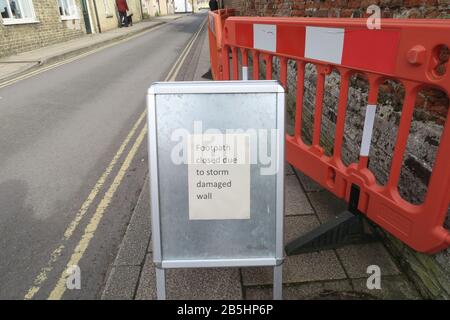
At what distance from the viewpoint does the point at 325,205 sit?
303 centimetres

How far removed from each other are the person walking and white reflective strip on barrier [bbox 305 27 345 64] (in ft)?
80.1

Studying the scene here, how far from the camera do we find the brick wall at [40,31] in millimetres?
12789

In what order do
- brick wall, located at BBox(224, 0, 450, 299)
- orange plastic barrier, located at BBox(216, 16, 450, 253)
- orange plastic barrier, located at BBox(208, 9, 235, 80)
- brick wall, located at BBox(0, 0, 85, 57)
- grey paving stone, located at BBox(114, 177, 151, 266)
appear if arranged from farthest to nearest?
brick wall, located at BBox(0, 0, 85, 57)
orange plastic barrier, located at BBox(208, 9, 235, 80)
grey paving stone, located at BBox(114, 177, 151, 266)
brick wall, located at BBox(224, 0, 450, 299)
orange plastic barrier, located at BBox(216, 16, 450, 253)

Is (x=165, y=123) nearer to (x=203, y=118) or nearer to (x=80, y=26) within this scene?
(x=203, y=118)

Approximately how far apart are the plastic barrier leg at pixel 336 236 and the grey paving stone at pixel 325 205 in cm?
34

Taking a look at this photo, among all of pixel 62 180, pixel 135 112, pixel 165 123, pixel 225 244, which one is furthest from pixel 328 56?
pixel 135 112

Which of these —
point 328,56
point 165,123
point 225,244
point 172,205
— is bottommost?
point 225,244

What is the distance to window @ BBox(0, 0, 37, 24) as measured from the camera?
12797 millimetres

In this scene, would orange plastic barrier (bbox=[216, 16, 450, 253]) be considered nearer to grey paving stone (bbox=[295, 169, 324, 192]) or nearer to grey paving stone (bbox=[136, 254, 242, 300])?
grey paving stone (bbox=[295, 169, 324, 192])

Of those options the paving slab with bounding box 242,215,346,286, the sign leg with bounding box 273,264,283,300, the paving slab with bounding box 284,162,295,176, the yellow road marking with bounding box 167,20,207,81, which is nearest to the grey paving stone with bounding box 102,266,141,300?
the paving slab with bounding box 242,215,346,286

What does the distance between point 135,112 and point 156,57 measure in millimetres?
6525

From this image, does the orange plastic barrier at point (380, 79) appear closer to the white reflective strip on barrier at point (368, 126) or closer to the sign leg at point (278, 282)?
the white reflective strip on barrier at point (368, 126)

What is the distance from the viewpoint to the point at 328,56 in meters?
2.18

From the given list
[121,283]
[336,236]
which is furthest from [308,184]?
Answer: [121,283]
